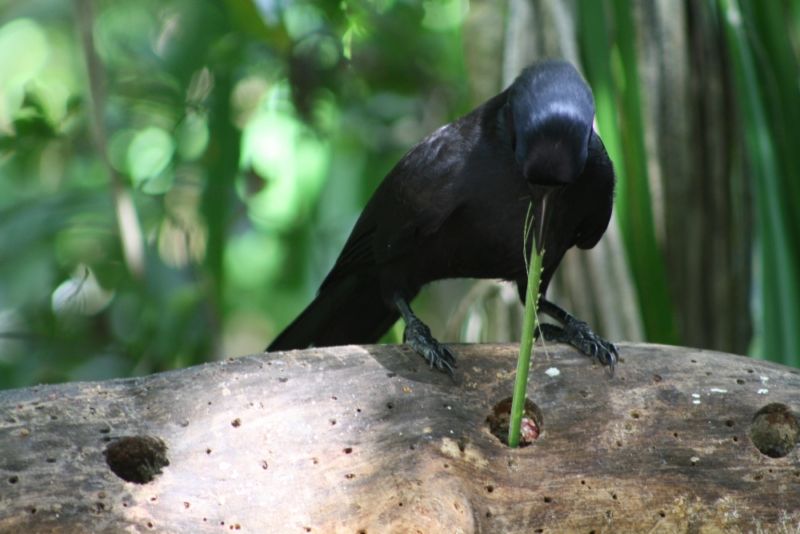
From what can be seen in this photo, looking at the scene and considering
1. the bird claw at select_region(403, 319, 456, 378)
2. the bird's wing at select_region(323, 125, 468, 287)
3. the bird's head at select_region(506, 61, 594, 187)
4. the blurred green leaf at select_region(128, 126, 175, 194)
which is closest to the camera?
the bird's head at select_region(506, 61, 594, 187)

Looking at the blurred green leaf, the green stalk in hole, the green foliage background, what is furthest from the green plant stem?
the blurred green leaf

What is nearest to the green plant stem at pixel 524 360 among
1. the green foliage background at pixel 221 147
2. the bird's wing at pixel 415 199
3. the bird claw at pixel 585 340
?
the bird claw at pixel 585 340

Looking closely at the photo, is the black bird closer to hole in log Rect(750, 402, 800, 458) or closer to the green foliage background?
hole in log Rect(750, 402, 800, 458)

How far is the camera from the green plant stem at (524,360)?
2.77 m

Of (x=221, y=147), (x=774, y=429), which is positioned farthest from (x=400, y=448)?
(x=221, y=147)

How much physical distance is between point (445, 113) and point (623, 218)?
2412 millimetres

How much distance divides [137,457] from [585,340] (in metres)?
1.37

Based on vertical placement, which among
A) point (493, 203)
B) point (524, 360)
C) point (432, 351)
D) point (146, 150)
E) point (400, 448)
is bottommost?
point (400, 448)

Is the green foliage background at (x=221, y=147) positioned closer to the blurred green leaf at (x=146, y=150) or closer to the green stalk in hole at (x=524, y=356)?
the blurred green leaf at (x=146, y=150)

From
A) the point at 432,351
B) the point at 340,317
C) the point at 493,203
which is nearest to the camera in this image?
the point at 432,351

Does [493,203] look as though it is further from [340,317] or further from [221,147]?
[221,147]

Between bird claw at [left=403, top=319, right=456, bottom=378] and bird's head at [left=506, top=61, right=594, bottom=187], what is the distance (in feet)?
1.79

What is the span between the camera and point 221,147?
503 cm

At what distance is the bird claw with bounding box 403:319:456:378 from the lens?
317 centimetres
